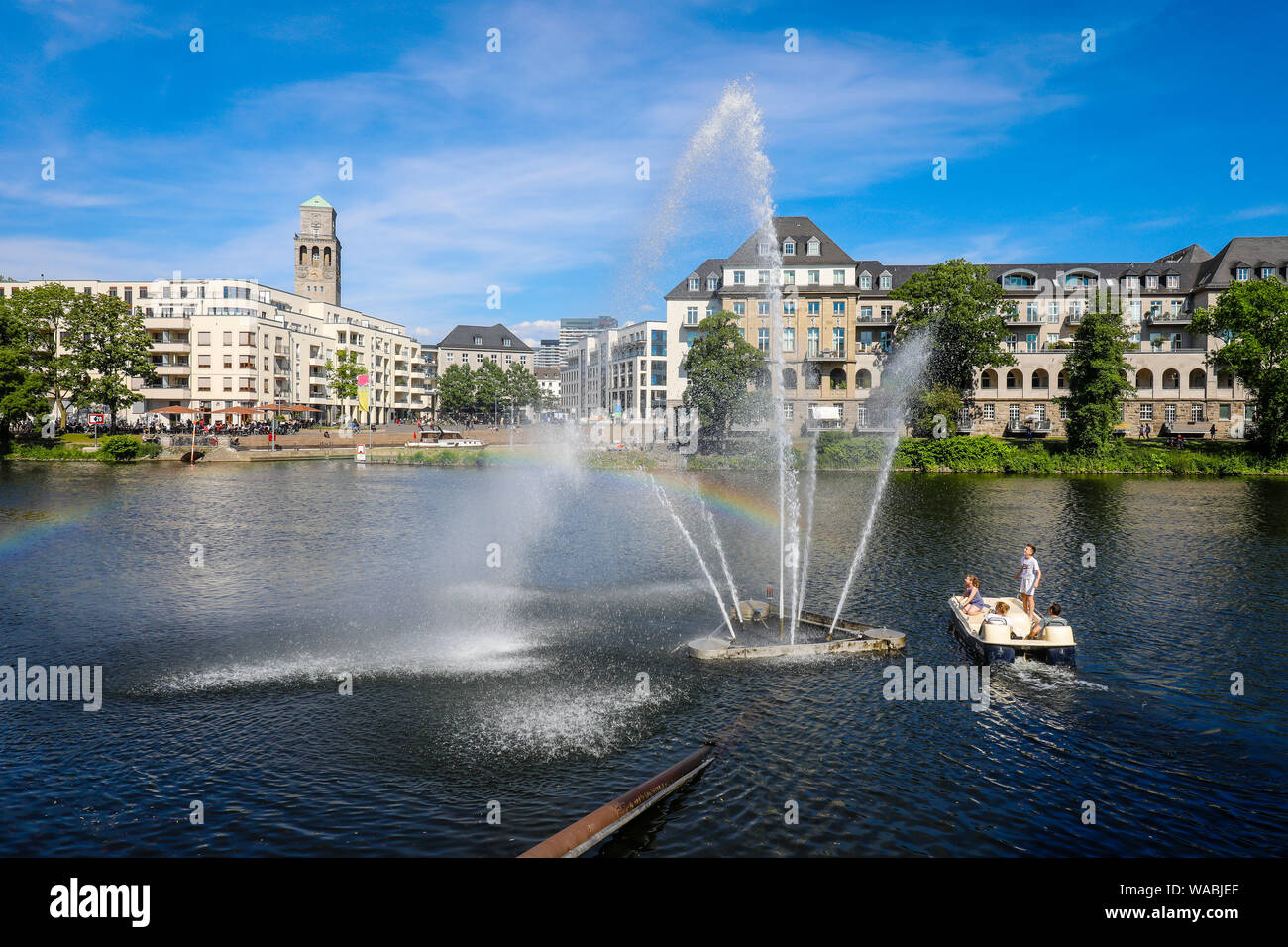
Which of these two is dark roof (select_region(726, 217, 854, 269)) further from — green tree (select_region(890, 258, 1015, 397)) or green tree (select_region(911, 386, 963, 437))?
green tree (select_region(911, 386, 963, 437))

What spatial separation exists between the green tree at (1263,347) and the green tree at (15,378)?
15354cm

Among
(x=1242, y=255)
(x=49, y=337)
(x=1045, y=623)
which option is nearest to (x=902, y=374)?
(x=1242, y=255)

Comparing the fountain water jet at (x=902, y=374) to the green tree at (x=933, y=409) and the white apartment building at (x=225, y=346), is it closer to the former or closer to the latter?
the green tree at (x=933, y=409)

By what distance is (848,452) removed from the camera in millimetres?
105062

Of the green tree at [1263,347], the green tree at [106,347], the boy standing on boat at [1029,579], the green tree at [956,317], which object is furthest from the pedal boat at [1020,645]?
the green tree at [106,347]

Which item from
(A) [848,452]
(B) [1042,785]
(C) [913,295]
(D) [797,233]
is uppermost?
(D) [797,233]

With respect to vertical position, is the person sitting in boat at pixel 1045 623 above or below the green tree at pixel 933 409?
below

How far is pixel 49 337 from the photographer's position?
115562 mm

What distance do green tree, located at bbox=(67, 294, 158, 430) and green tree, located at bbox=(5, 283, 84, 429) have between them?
0.57 m

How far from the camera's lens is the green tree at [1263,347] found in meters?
94.2

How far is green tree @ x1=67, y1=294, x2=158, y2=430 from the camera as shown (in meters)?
115

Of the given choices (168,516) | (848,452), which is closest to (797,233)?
(848,452)
